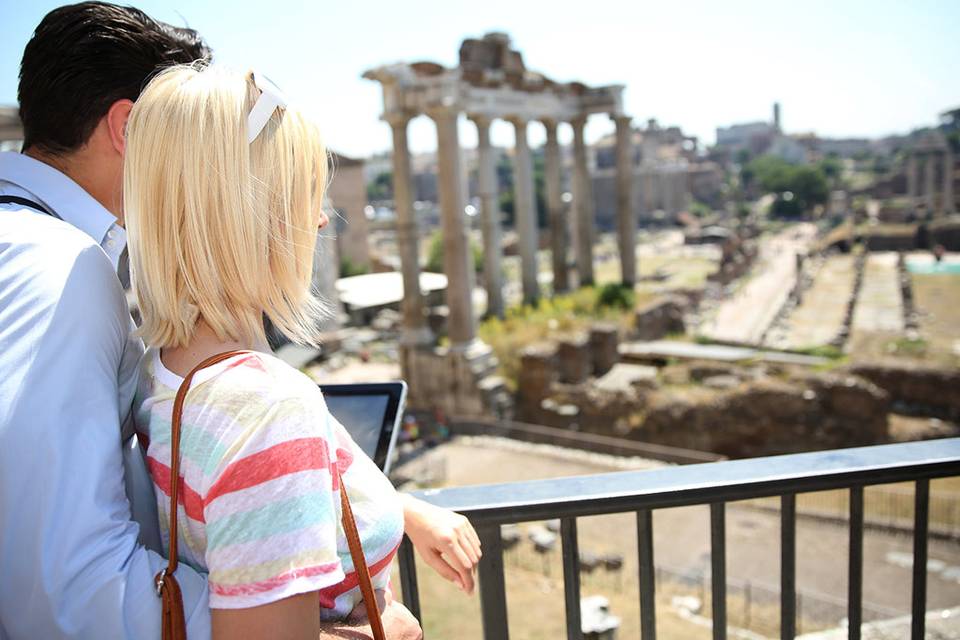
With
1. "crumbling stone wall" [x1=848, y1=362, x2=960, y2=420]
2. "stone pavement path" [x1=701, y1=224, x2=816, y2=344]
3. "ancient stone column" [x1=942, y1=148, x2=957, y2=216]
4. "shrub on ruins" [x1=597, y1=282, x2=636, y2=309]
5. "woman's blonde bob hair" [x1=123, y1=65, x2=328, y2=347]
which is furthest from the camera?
"ancient stone column" [x1=942, y1=148, x2=957, y2=216]

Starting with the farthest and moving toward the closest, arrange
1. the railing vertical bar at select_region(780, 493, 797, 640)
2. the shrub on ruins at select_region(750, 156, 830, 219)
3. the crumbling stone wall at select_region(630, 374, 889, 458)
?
1. the shrub on ruins at select_region(750, 156, 830, 219)
2. the crumbling stone wall at select_region(630, 374, 889, 458)
3. the railing vertical bar at select_region(780, 493, 797, 640)

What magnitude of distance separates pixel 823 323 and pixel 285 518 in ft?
93.7

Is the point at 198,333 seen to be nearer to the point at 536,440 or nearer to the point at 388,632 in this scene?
the point at 388,632

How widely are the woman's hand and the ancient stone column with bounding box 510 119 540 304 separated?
1820 cm

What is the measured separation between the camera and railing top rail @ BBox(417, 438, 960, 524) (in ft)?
5.79

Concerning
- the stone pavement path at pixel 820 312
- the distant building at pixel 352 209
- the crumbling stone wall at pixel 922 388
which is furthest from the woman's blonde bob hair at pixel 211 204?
the distant building at pixel 352 209

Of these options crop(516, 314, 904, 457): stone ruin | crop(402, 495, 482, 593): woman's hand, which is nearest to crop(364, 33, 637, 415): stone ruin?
crop(516, 314, 904, 457): stone ruin

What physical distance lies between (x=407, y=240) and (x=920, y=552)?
49.2 ft

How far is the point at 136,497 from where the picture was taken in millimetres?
1235

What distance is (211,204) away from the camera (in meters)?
1.14

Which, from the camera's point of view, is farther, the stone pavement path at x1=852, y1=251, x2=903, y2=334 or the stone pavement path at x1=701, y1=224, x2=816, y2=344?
the stone pavement path at x1=852, y1=251, x2=903, y2=334

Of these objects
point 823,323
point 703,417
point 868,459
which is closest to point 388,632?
point 868,459

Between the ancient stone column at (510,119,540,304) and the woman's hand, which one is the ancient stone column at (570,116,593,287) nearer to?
the ancient stone column at (510,119,540,304)

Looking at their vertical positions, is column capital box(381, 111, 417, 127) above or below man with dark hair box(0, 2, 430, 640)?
above
